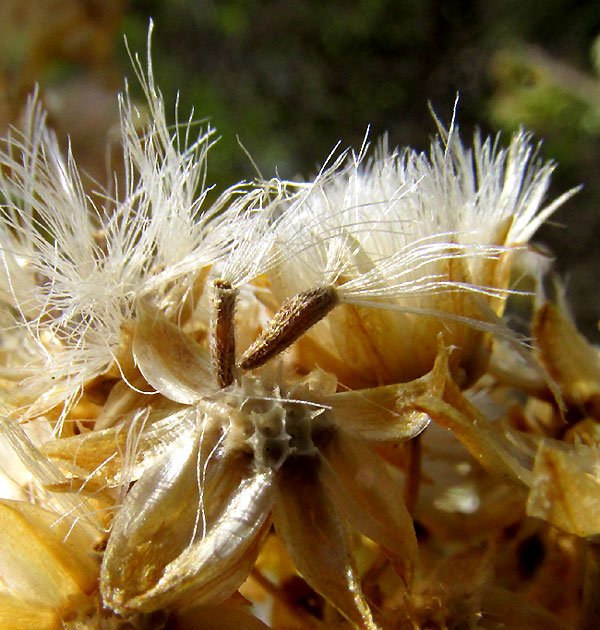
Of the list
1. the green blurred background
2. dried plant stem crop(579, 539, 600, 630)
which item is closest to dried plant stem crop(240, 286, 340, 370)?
dried plant stem crop(579, 539, 600, 630)

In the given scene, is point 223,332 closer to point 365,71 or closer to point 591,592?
point 591,592

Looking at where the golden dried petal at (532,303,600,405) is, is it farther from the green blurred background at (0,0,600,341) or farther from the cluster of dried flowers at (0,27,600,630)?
the green blurred background at (0,0,600,341)

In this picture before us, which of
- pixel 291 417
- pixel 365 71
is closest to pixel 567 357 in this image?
pixel 291 417

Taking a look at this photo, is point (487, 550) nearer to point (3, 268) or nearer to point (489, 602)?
point (489, 602)

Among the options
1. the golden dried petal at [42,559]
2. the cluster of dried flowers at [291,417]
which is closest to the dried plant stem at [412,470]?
the cluster of dried flowers at [291,417]

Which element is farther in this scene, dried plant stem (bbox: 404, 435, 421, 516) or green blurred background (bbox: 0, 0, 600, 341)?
green blurred background (bbox: 0, 0, 600, 341)

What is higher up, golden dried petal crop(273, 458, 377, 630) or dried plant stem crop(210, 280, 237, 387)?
dried plant stem crop(210, 280, 237, 387)

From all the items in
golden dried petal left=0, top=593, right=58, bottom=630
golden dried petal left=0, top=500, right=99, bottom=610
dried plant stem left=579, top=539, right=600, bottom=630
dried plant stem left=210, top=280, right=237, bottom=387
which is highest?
dried plant stem left=210, top=280, right=237, bottom=387

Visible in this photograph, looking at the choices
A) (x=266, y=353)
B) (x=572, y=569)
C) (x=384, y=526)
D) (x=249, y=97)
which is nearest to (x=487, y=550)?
(x=572, y=569)

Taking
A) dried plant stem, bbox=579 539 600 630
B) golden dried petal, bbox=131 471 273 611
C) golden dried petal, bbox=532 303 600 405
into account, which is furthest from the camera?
golden dried petal, bbox=532 303 600 405
